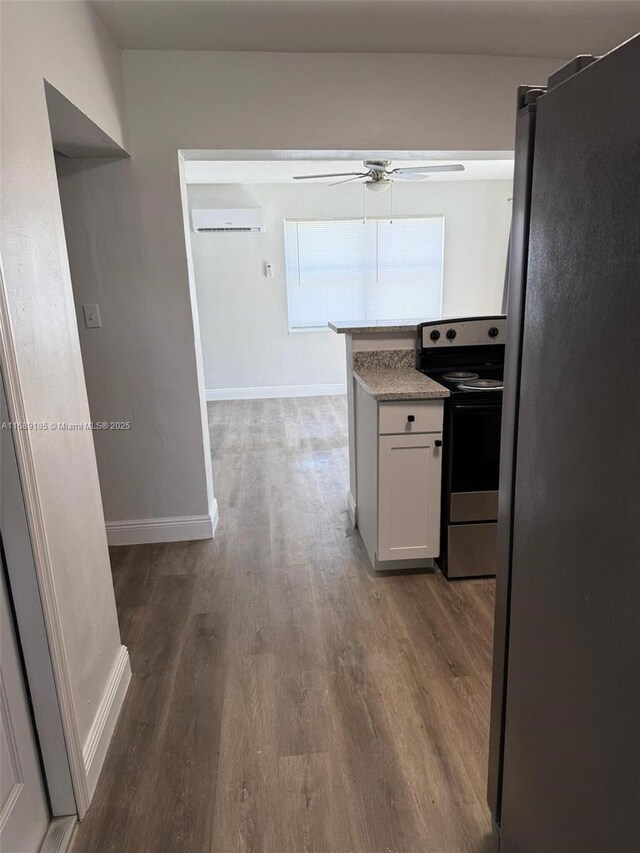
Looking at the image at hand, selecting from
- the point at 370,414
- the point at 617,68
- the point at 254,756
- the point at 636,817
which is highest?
the point at 617,68

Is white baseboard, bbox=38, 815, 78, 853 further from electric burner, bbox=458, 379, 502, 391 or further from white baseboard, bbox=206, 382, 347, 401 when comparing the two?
white baseboard, bbox=206, 382, 347, 401

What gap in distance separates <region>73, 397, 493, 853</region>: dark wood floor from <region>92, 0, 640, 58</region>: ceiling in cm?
247

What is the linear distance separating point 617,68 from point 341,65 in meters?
2.23

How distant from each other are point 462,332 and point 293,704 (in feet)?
6.59

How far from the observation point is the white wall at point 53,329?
124 centimetres

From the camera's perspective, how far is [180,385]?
2.81 meters

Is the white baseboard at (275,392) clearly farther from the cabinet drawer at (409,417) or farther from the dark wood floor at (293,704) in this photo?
the cabinet drawer at (409,417)

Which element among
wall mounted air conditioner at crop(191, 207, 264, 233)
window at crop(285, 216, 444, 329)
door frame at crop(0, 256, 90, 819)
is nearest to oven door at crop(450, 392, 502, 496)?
door frame at crop(0, 256, 90, 819)

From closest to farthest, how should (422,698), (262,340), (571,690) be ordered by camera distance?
(571,690)
(422,698)
(262,340)

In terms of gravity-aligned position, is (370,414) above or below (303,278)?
below

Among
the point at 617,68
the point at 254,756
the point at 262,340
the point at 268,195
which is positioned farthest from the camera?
the point at 262,340

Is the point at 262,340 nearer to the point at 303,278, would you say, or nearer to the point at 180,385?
the point at 303,278

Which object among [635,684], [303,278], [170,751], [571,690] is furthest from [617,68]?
[303,278]

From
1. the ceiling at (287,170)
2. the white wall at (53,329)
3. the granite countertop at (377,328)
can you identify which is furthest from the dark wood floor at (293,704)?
the ceiling at (287,170)
